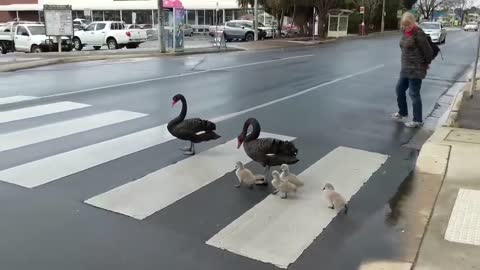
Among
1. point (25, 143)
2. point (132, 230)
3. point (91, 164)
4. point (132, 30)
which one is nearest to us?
point (132, 230)

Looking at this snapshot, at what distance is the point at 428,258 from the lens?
12.8ft

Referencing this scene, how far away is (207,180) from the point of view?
18.5 ft

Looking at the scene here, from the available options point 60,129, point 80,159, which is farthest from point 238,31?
point 80,159

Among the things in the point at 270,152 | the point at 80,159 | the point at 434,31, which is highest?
the point at 434,31

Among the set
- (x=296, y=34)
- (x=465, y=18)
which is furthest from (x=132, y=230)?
(x=465, y=18)

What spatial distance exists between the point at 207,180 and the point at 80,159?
5.72ft

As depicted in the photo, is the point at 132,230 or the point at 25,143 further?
the point at 25,143

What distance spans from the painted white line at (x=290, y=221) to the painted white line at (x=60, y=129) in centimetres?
370

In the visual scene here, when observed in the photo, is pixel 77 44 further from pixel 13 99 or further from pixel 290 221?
pixel 290 221

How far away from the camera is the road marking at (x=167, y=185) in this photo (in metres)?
4.84

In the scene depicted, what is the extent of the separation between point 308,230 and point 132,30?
27.2 metres

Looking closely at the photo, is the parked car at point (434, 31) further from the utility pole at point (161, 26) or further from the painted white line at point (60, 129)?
the painted white line at point (60, 129)

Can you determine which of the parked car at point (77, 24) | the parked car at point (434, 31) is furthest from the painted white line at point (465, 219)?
the parked car at point (77, 24)

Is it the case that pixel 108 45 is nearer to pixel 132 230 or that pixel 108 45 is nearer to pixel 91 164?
pixel 91 164
